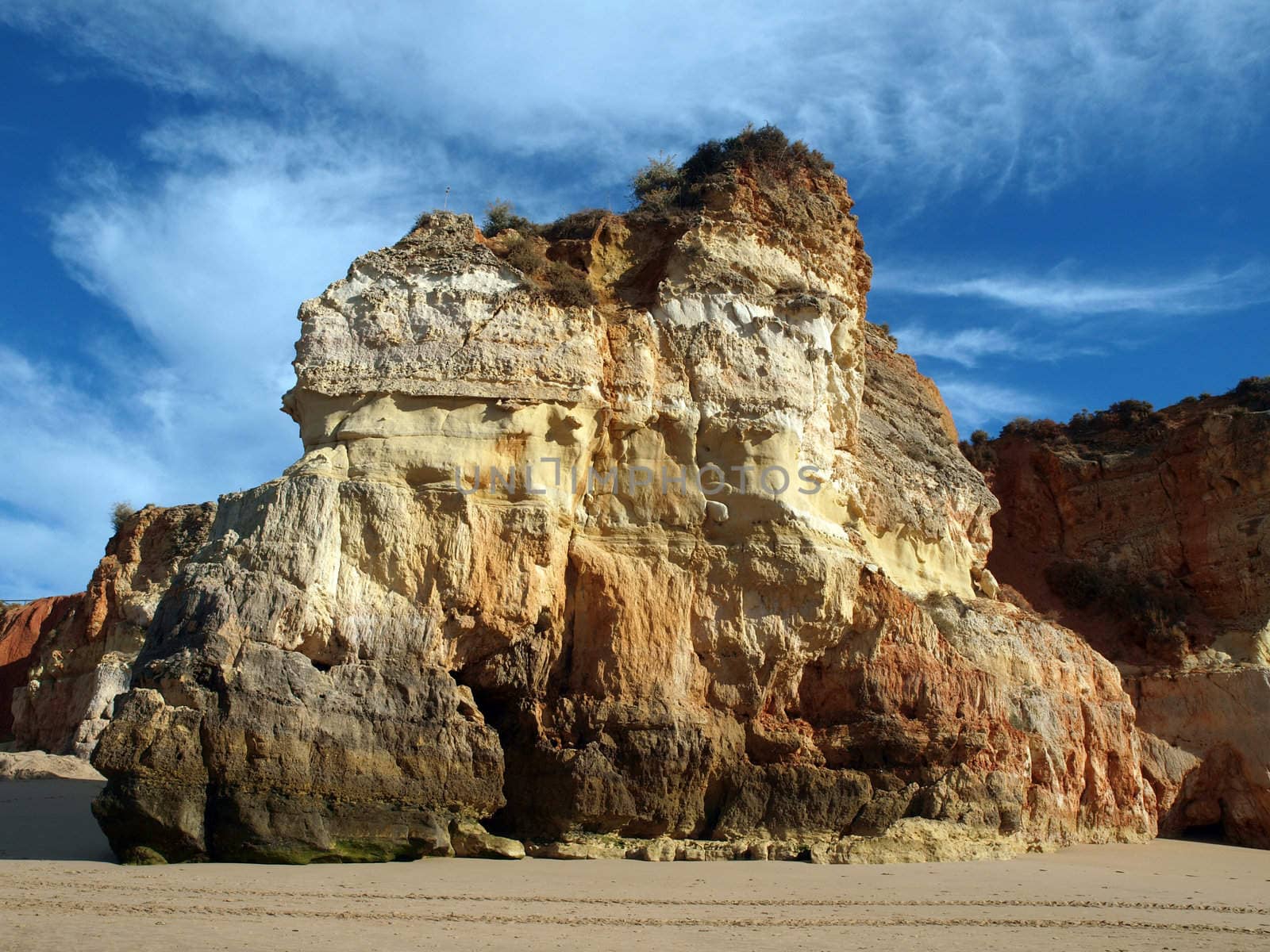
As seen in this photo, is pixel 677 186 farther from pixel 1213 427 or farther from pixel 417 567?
pixel 1213 427

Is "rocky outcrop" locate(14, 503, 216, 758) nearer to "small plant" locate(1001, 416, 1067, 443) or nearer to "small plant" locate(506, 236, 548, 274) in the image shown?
"small plant" locate(506, 236, 548, 274)

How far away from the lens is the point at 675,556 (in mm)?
12078

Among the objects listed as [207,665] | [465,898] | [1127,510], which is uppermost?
[1127,510]

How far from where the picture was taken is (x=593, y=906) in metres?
7.65

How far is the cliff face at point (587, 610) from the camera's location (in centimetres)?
938

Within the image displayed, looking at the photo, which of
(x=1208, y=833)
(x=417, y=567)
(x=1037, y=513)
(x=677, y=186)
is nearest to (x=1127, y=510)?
(x=1037, y=513)

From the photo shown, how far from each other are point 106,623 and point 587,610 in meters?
15.5

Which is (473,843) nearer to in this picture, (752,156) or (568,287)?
(568,287)

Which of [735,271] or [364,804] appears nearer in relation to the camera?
[364,804]

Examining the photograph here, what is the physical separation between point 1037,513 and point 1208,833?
908 cm

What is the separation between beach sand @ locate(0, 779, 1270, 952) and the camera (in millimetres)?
6398

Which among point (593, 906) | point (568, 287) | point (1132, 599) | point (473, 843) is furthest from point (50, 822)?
point (1132, 599)

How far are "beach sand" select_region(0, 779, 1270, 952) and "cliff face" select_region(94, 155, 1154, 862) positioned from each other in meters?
0.79

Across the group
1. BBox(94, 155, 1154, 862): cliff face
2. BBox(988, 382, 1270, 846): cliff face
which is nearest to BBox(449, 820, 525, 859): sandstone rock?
BBox(94, 155, 1154, 862): cliff face
